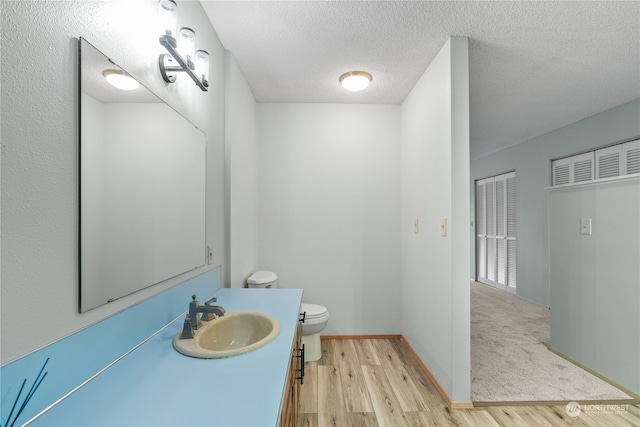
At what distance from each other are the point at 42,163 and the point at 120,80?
448mm

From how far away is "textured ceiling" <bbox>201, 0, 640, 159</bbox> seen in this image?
5.45ft

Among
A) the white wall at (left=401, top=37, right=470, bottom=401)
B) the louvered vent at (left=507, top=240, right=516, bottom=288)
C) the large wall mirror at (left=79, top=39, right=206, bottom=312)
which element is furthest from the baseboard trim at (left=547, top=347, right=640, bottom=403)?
the large wall mirror at (left=79, top=39, right=206, bottom=312)

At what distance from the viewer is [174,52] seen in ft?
3.88

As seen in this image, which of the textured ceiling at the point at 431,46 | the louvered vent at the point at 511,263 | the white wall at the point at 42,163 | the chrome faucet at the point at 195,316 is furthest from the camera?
the louvered vent at the point at 511,263

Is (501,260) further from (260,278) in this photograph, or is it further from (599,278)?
(260,278)

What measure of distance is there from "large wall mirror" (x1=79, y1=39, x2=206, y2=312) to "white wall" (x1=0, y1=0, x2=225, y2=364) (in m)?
0.04

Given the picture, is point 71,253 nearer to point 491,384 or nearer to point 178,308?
point 178,308

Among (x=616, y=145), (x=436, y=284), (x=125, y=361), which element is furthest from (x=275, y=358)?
(x=616, y=145)

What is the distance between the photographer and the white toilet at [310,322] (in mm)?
2328

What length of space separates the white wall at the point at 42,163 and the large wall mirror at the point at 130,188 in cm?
4

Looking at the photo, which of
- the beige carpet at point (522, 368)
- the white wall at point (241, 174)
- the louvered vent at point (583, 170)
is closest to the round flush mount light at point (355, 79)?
the white wall at point (241, 174)

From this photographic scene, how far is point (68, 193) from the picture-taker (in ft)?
2.60

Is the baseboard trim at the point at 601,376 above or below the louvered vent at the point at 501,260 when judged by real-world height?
below

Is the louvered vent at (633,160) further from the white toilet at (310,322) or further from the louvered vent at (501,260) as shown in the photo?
the white toilet at (310,322)
